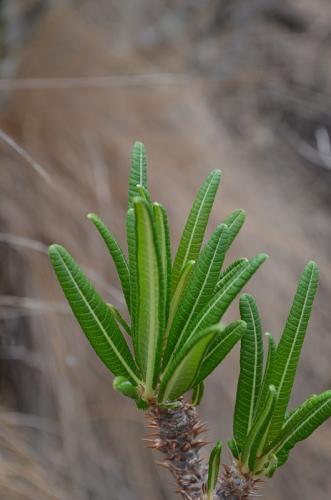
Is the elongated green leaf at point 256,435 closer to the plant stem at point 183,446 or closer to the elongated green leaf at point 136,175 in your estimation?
the plant stem at point 183,446

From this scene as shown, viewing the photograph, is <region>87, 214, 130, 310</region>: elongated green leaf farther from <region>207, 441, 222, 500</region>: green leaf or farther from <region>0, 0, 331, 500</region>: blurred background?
<region>0, 0, 331, 500</region>: blurred background

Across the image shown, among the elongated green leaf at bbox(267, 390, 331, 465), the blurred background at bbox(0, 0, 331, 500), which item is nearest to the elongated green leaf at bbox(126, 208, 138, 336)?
the elongated green leaf at bbox(267, 390, 331, 465)

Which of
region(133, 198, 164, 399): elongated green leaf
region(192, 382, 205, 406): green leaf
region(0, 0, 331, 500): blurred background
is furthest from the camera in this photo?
region(0, 0, 331, 500): blurred background

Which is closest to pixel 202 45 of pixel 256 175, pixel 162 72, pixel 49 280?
pixel 162 72

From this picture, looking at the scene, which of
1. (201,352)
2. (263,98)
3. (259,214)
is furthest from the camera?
(263,98)

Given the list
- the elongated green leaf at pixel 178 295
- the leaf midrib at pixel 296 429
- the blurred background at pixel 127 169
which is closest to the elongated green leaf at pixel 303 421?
the leaf midrib at pixel 296 429

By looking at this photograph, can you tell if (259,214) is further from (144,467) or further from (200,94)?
(144,467)
